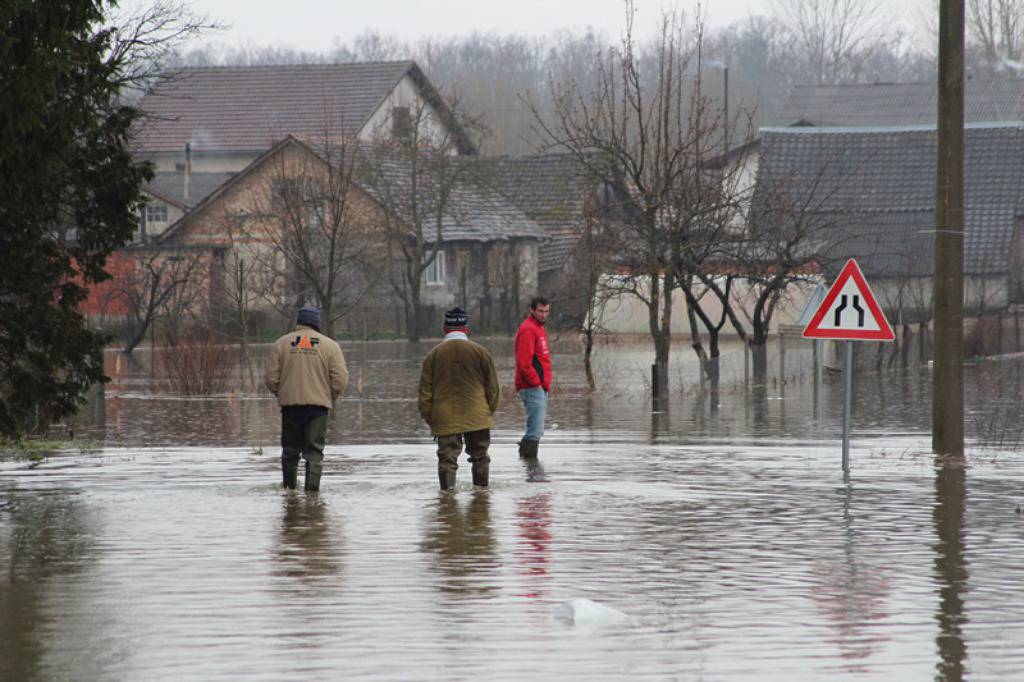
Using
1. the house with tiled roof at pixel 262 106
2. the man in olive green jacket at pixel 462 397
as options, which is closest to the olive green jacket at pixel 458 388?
the man in olive green jacket at pixel 462 397

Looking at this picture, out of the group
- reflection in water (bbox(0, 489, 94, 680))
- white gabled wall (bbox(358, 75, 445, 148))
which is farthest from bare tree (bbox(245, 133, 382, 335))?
reflection in water (bbox(0, 489, 94, 680))

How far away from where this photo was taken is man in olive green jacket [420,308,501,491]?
14.7m

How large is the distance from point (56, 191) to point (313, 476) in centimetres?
349

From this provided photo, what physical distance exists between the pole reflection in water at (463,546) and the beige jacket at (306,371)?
56.5 inches

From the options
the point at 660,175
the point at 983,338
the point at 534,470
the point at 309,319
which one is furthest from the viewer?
the point at 983,338

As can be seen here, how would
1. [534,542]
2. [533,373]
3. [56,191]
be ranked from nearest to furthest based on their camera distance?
1. [534,542]
2. [56,191]
3. [533,373]

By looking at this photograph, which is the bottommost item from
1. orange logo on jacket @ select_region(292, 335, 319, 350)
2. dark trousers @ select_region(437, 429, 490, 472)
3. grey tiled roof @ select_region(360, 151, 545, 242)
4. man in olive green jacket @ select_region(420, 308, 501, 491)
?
dark trousers @ select_region(437, 429, 490, 472)

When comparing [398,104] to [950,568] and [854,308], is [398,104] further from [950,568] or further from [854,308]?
[950,568]

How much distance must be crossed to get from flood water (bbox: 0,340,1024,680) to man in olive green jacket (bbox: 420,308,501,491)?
0.44m

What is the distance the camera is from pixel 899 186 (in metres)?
61.5

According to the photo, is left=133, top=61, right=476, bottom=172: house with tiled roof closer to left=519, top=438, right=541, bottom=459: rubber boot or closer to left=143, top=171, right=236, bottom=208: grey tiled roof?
left=143, top=171, right=236, bottom=208: grey tiled roof

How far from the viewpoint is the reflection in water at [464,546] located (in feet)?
31.5

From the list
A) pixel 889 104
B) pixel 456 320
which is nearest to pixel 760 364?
pixel 456 320

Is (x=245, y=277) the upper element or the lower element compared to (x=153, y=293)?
upper
